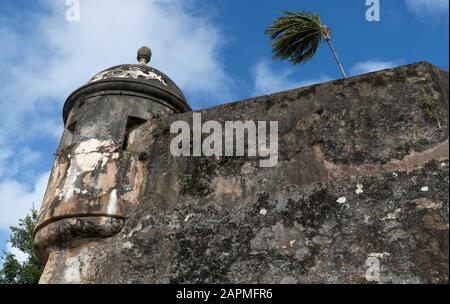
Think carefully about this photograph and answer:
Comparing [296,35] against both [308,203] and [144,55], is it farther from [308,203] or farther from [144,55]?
[308,203]

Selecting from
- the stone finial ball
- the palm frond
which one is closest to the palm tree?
the palm frond

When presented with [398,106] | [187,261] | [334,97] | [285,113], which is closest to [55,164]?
[187,261]

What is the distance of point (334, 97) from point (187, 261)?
5.56ft

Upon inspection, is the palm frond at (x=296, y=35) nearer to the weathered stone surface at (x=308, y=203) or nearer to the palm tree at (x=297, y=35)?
the palm tree at (x=297, y=35)

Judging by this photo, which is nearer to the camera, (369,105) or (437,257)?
(437,257)

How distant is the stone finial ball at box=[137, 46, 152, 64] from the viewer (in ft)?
17.7

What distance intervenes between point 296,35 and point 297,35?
0.05 ft

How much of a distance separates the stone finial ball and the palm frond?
152 centimetres

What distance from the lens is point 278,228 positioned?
345cm

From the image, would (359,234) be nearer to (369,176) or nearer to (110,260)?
(369,176)

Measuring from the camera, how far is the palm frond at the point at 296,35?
601cm

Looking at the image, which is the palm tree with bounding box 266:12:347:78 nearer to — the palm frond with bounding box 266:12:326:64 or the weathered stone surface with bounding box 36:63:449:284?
the palm frond with bounding box 266:12:326:64

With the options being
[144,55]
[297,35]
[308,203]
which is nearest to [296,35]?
[297,35]

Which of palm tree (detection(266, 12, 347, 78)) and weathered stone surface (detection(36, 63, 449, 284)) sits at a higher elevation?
palm tree (detection(266, 12, 347, 78))
